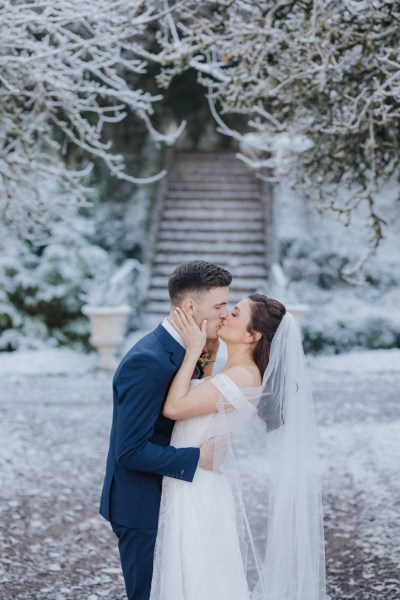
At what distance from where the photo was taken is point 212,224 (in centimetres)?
1478

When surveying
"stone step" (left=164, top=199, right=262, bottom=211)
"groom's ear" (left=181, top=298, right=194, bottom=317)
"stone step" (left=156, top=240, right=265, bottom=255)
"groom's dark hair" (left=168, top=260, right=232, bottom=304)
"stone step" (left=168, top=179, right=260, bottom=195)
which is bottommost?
"stone step" (left=156, top=240, right=265, bottom=255)

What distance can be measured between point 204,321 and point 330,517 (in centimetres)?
334

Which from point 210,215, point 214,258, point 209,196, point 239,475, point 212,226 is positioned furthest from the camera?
point 209,196

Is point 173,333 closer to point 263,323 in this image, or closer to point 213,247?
point 263,323

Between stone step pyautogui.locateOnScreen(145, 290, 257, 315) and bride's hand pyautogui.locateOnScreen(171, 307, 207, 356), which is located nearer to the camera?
bride's hand pyautogui.locateOnScreen(171, 307, 207, 356)

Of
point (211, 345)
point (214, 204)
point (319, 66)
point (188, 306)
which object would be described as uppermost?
point (319, 66)

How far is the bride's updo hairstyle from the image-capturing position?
3.07 metres

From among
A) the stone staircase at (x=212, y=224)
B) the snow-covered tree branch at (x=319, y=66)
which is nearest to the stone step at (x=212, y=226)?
the stone staircase at (x=212, y=224)

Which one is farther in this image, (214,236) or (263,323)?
(214,236)

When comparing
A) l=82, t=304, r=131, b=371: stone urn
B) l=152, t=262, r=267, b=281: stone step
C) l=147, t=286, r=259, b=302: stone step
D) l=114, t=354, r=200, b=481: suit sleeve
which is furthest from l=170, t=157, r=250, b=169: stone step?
l=114, t=354, r=200, b=481: suit sleeve

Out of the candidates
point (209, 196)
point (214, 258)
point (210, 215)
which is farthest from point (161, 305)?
point (209, 196)

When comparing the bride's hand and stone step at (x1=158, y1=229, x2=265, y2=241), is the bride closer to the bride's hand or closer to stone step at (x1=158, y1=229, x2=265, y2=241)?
the bride's hand

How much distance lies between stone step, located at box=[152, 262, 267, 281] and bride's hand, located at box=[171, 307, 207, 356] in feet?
34.8

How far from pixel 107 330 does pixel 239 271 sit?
3.34 metres
